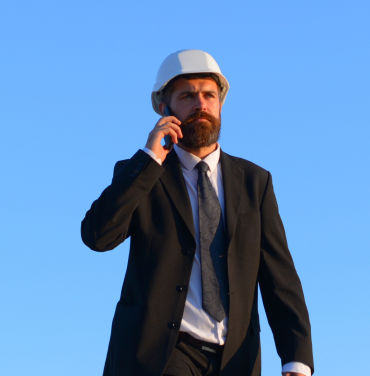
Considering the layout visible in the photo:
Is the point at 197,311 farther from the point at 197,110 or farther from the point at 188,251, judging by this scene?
the point at 197,110

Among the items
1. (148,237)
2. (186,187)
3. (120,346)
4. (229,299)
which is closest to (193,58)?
(186,187)

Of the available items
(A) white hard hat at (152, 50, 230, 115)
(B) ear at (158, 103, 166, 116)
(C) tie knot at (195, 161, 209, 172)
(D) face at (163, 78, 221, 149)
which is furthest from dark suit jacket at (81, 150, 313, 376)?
(A) white hard hat at (152, 50, 230, 115)

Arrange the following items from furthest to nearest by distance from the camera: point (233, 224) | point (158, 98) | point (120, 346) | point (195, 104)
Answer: point (158, 98) < point (195, 104) < point (233, 224) < point (120, 346)

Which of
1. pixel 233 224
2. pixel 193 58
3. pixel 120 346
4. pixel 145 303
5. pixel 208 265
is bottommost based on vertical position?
pixel 120 346

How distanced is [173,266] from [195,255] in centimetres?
20

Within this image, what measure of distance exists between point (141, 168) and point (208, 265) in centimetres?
85

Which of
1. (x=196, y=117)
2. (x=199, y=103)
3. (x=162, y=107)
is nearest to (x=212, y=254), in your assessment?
(x=196, y=117)

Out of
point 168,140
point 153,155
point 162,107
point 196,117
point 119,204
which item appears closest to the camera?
point 119,204

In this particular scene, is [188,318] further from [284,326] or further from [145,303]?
[284,326]

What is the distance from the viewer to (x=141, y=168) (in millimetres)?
5074

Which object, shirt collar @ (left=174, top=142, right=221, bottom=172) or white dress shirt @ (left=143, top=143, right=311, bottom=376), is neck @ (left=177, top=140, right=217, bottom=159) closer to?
shirt collar @ (left=174, top=142, right=221, bottom=172)

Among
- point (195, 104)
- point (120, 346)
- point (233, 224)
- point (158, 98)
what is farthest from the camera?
point (158, 98)

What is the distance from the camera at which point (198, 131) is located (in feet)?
18.3

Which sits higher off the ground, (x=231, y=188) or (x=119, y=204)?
(x=231, y=188)
